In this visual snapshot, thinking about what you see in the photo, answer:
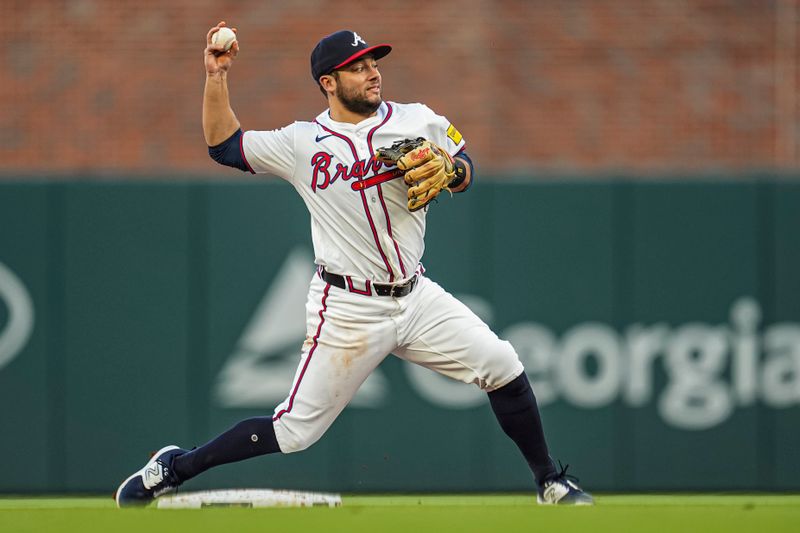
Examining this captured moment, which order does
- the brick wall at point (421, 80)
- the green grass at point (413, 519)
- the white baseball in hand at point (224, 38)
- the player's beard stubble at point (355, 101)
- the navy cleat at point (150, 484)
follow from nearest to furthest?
the green grass at point (413, 519)
the white baseball in hand at point (224, 38)
the player's beard stubble at point (355, 101)
the navy cleat at point (150, 484)
the brick wall at point (421, 80)

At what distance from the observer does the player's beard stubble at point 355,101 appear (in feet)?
17.1

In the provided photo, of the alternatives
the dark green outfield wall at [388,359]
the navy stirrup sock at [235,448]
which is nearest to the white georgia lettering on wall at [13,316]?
the dark green outfield wall at [388,359]

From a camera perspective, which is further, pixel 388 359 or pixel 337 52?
pixel 388 359

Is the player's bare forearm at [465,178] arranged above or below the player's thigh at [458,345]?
above

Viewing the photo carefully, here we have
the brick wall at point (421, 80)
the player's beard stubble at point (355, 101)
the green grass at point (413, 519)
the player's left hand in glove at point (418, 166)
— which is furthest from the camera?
the brick wall at point (421, 80)

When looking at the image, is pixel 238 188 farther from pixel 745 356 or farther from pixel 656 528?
pixel 656 528

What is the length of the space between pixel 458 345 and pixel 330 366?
552 mm

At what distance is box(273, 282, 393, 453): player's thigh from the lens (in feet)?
16.9

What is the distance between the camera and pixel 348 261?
5.21 meters

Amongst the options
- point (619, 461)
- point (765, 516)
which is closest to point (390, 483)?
point (619, 461)

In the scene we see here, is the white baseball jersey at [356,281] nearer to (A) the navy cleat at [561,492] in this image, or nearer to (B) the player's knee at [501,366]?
(B) the player's knee at [501,366]

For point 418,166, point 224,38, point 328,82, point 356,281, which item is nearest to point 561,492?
point 356,281

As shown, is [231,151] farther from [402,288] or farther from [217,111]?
[402,288]

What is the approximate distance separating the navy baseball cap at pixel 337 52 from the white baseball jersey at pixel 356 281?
25 cm
